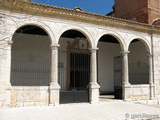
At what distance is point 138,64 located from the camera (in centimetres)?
1278

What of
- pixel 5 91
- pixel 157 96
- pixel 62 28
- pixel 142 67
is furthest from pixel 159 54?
pixel 5 91

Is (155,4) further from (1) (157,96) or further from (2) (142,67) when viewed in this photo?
(1) (157,96)

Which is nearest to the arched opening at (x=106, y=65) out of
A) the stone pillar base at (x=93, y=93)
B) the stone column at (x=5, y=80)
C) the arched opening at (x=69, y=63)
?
the arched opening at (x=69, y=63)

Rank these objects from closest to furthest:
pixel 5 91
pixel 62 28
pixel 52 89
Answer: pixel 5 91 < pixel 52 89 < pixel 62 28

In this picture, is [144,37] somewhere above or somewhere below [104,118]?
above

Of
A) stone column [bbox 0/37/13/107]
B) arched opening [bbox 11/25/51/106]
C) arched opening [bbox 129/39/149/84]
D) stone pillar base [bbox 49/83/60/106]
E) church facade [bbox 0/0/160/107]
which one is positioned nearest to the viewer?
stone column [bbox 0/37/13/107]

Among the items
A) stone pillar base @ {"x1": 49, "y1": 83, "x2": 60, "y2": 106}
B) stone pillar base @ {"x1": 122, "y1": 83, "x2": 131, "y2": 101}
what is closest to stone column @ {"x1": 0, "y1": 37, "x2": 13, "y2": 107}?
stone pillar base @ {"x1": 49, "y1": 83, "x2": 60, "y2": 106}

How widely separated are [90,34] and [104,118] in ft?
14.1

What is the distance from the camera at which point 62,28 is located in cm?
866

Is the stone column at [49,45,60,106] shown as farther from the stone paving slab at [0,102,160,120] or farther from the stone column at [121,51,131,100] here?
the stone column at [121,51,131,100]

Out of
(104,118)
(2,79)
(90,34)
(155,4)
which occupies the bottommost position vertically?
(104,118)

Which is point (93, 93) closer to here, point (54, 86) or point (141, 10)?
point (54, 86)

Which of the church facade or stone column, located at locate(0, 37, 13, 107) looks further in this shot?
the church facade

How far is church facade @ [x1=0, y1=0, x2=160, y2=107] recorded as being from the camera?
7.63 m
